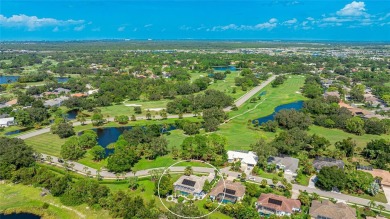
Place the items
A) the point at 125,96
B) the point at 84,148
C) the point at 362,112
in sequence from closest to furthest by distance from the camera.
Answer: the point at 84,148 < the point at 362,112 < the point at 125,96

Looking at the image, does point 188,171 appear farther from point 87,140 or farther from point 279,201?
point 87,140

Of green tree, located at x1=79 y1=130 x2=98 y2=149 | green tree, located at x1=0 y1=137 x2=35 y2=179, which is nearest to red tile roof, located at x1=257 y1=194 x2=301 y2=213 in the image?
green tree, located at x1=79 y1=130 x2=98 y2=149

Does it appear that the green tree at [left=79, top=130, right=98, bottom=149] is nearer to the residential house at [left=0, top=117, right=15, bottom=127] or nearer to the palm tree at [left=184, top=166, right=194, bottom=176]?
the palm tree at [left=184, top=166, right=194, bottom=176]

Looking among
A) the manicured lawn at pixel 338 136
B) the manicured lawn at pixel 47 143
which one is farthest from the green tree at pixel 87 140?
the manicured lawn at pixel 338 136

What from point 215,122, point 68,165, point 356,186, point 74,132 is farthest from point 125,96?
point 356,186

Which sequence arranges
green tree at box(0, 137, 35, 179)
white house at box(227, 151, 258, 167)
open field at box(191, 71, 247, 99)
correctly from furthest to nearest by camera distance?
open field at box(191, 71, 247, 99)
white house at box(227, 151, 258, 167)
green tree at box(0, 137, 35, 179)

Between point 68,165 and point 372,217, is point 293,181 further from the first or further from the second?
point 68,165
